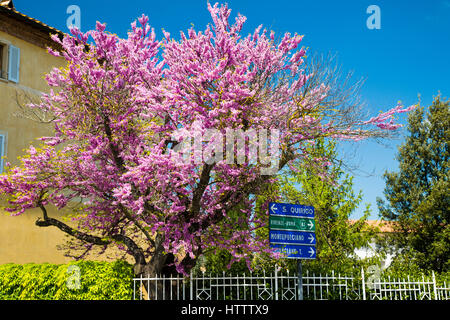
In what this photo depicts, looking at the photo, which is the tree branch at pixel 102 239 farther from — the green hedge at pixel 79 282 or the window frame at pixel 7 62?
the window frame at pixel 7 62

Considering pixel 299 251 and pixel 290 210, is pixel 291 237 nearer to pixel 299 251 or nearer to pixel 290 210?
pixel 299 251

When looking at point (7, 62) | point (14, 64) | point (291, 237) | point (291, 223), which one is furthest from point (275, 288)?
point (7, 62)

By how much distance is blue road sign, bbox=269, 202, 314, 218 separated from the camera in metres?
10.4

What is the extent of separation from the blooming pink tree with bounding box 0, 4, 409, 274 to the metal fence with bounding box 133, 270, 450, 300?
64cm

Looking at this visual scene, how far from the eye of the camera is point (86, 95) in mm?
11648

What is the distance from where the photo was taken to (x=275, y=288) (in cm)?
1202

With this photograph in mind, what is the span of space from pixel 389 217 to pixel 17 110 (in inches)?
836

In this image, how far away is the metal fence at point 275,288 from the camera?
11.5 metres

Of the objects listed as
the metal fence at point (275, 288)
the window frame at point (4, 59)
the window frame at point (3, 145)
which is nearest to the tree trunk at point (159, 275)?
the metal fence at point (275, 288)

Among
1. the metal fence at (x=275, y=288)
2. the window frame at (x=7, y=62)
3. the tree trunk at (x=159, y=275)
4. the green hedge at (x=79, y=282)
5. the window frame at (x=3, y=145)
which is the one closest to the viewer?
the green hedge at (x=79, y=282)

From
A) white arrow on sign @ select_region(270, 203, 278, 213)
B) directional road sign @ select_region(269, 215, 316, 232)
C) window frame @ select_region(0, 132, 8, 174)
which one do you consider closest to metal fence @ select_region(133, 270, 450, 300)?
directional road sign @ select_region(269, 215, 316, 232)

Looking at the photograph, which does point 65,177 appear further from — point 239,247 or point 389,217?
point 389,217

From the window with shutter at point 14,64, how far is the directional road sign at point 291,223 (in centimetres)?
1111

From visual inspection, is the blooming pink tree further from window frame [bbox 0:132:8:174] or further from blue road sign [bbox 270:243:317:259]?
Answer: window frame [bbox 0:132:8:174]
